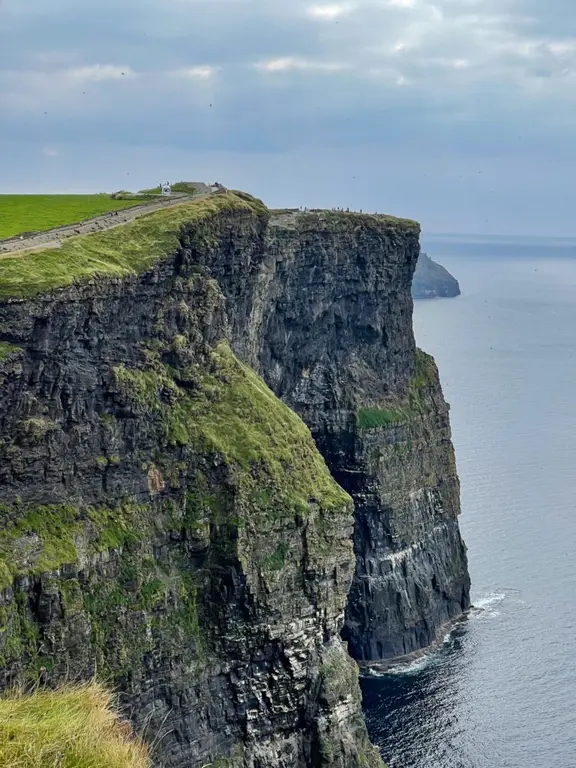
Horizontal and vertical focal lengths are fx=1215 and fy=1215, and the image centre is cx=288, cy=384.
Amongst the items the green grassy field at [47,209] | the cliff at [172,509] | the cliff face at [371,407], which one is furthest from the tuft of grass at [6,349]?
the cliff face at [371,407]

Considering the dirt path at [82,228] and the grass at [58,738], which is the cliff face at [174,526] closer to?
the dirt path at [82,228]

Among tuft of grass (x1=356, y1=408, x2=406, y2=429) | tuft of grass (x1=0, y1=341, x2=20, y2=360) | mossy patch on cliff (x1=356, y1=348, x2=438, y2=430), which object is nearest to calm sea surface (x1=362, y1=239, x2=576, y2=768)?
mossy patch on cliff (x1=356, y1=348, x2=438, y2=430)

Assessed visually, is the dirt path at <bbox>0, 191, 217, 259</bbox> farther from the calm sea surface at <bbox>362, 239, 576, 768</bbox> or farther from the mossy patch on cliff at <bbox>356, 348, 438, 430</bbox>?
the calm sea surface at <bbox>362, 239, 576, 768</bbox>

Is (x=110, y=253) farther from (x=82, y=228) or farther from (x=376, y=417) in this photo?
(x=376, y=417)

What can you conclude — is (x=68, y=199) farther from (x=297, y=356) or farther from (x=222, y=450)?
(x=222, y=450)

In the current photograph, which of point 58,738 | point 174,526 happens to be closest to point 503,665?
point 174,526

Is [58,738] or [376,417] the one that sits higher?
[58,738]
